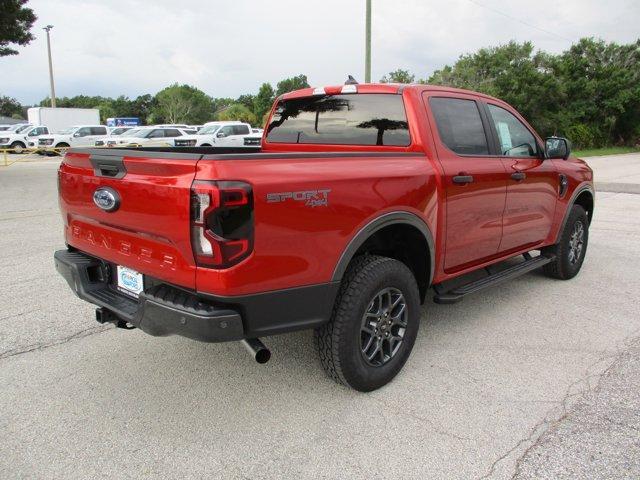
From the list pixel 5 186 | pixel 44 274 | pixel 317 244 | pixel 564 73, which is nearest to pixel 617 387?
pixel 317 244

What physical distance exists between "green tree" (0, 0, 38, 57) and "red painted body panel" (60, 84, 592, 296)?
16209mm

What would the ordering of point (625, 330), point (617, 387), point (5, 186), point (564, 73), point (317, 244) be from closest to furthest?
point (317, 244), point (617, 387), point (625, 330), point (5, 186), point (564, 73)

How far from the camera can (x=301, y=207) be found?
2.59m

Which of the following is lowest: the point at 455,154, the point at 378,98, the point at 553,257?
the point at 553,257

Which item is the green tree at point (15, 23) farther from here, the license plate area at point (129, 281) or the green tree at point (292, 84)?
the green tree at point (292, 84)

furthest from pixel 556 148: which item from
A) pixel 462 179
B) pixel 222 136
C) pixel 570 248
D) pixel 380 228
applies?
pixel 222 136

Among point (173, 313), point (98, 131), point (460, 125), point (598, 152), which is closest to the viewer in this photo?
point (173, 313)

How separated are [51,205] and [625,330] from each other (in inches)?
392

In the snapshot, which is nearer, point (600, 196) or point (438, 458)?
point (438, 458)

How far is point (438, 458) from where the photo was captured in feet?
8.45

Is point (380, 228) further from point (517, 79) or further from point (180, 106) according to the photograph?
point (180, 106)

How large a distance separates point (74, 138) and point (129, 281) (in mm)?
30192

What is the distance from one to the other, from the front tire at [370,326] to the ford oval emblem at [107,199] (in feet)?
4.30

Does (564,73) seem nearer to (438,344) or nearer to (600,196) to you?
(600,196)
